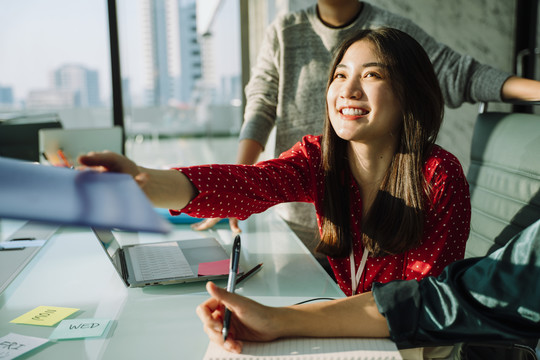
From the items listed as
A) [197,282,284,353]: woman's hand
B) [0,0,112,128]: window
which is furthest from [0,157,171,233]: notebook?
[0,0,112,128]: window

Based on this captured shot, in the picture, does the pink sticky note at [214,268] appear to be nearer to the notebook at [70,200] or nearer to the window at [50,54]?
the notebook at [70,200]

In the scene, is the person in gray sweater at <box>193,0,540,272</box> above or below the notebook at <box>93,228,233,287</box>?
above

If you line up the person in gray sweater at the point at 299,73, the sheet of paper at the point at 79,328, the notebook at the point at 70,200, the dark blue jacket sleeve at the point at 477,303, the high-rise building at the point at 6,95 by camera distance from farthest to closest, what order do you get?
1. the high-rise building at the point at 6,95
2. the person in gray sweater at the point at 299,73
3. the sheet of paper at the point at 79,328
4. the dark blue jacket sleeve at the point at 477,303
5. the notebook at the point at 70,200

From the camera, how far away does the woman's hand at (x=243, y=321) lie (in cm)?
72

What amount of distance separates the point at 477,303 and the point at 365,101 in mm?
489

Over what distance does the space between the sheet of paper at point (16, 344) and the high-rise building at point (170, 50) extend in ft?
9.53

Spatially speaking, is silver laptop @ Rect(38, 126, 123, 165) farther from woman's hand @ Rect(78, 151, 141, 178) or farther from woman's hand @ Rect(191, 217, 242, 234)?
woman's hand @ Rect(78, 151, 141, 178)

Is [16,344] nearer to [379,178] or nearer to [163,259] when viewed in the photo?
[163,259]

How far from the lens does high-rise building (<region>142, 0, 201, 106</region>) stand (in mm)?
3482

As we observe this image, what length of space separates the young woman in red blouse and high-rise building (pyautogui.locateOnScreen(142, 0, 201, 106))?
2.63m

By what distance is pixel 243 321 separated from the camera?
73cm

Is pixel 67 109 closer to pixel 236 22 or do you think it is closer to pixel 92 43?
pixel 92 43

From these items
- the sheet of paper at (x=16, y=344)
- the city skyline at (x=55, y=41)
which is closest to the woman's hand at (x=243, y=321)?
the sheet of paper at (x=16, y=344)

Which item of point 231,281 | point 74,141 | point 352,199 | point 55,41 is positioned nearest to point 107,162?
point 231,281
